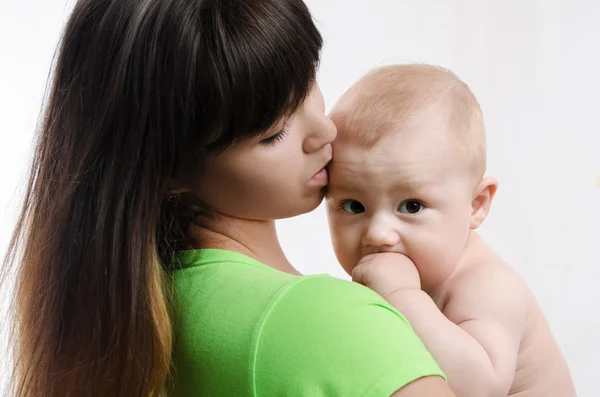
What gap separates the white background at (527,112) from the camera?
313cm

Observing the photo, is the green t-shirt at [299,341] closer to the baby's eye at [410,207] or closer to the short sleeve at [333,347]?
the short sleeve at [333,347]

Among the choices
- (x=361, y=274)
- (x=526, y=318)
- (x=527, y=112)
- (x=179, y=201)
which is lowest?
(x=527, y=112)

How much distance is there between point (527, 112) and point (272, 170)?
225 centimetres

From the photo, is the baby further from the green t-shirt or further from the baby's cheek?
the green t-shirt

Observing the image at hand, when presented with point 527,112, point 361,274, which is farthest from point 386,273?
point 527,112

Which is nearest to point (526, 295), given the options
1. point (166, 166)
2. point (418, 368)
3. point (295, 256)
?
point (418, 368)

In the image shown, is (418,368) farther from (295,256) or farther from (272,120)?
(295,256)

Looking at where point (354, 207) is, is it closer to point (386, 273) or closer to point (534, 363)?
point (386, 273)

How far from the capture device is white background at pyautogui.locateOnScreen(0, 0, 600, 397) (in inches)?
123

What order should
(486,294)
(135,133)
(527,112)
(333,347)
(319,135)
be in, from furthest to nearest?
(527,112), (486,294), (319,135), (135,133), (333,347)

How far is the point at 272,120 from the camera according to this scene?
45.3 inches

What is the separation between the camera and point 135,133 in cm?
113

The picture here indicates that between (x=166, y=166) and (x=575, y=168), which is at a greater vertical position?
(x=166, y=166)

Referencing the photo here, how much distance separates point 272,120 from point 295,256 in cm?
200
